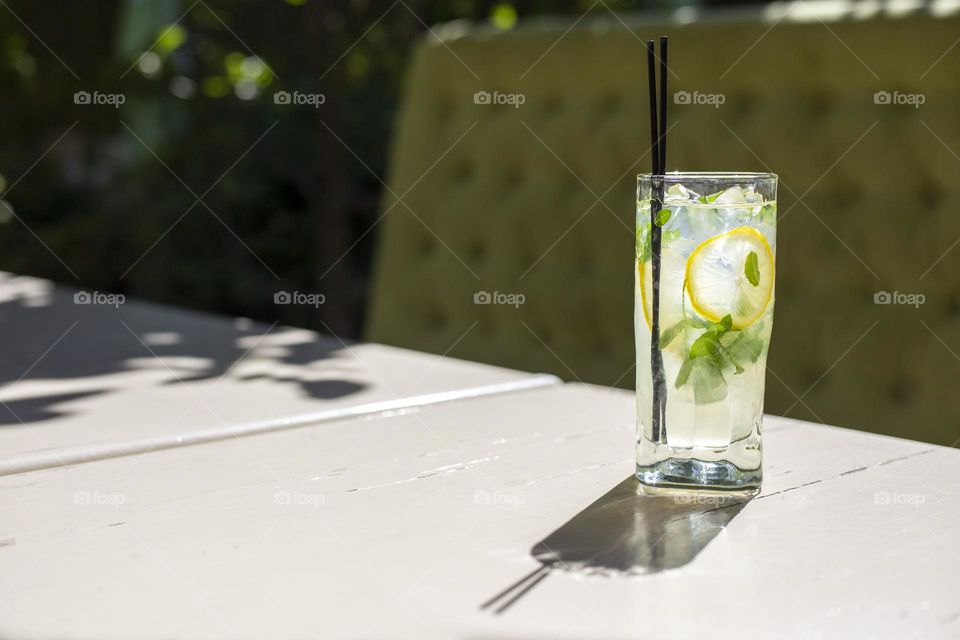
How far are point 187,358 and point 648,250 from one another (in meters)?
0.71

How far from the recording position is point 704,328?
750 millimetres

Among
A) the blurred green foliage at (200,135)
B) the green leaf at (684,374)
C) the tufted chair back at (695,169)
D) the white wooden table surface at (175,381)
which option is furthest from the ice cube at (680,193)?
the blurred green foliage at (200,135)

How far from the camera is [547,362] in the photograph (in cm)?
240

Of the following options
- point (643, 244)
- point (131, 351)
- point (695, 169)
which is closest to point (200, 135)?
point (695, 169)

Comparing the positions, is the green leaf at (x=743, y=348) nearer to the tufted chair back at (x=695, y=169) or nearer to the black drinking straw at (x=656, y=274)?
the black drinking straw at (x=656, y=274)

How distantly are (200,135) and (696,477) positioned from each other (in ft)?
13.8

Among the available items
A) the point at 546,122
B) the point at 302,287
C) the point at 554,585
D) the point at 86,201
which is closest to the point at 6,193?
the point at 86,201

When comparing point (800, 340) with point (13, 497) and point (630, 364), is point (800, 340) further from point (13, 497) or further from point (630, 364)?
point (13, 497)

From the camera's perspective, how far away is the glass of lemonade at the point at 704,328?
749mm

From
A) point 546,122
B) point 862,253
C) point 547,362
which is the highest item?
point 546,122

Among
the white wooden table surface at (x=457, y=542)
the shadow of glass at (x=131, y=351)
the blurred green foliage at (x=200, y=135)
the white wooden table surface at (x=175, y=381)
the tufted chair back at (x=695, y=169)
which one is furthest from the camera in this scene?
the blurred green foliage at (x=200, y=135)

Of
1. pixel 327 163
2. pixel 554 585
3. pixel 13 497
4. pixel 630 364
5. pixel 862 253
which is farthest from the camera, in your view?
pixel 327 163

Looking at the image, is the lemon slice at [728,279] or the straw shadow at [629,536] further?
the lemon slice at [728,279]

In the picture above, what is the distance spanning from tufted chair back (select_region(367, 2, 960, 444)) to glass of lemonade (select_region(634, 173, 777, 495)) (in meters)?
1.26
